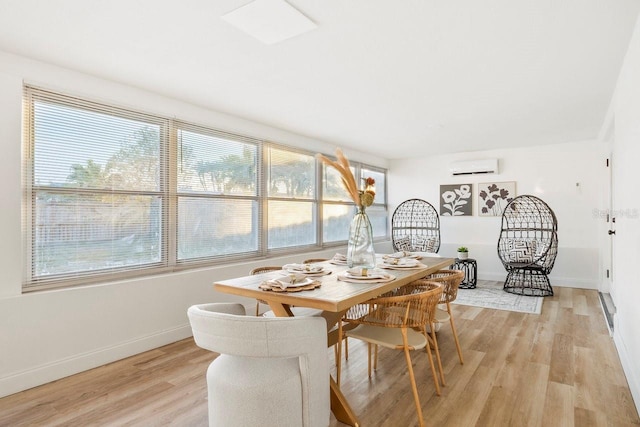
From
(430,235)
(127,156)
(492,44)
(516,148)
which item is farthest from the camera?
(430,235)

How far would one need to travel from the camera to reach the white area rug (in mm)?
4656

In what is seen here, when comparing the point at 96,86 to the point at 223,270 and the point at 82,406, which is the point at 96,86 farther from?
the point at 82,406

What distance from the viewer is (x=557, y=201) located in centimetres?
613

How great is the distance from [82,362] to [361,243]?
236 centimetres

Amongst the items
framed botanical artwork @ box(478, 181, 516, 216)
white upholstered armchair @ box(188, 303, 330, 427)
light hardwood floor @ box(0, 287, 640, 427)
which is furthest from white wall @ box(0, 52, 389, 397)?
framed botanical artwork @ box(478, 181, 516, 216)

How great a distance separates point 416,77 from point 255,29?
1.47 m

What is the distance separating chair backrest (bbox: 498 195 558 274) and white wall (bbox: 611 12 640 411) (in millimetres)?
2510

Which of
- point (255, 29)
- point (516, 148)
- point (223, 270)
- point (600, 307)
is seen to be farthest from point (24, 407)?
point (516, 148)

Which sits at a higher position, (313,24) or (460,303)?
(313,24)

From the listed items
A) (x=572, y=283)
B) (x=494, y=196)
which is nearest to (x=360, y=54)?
(x=494, y=196)

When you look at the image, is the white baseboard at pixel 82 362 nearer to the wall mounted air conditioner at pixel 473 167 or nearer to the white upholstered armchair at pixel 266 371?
the white upholstered armchair at pixel 266 371

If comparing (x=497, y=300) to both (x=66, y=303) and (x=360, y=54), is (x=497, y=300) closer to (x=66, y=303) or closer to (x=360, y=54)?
(x=360, y=54)

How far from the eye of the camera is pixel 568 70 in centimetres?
299

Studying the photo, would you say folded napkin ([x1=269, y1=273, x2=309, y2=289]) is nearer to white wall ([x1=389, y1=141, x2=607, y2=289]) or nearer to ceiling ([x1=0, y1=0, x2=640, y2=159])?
ceiling ([x1=0, y1=0, x2=640, y2=159])
